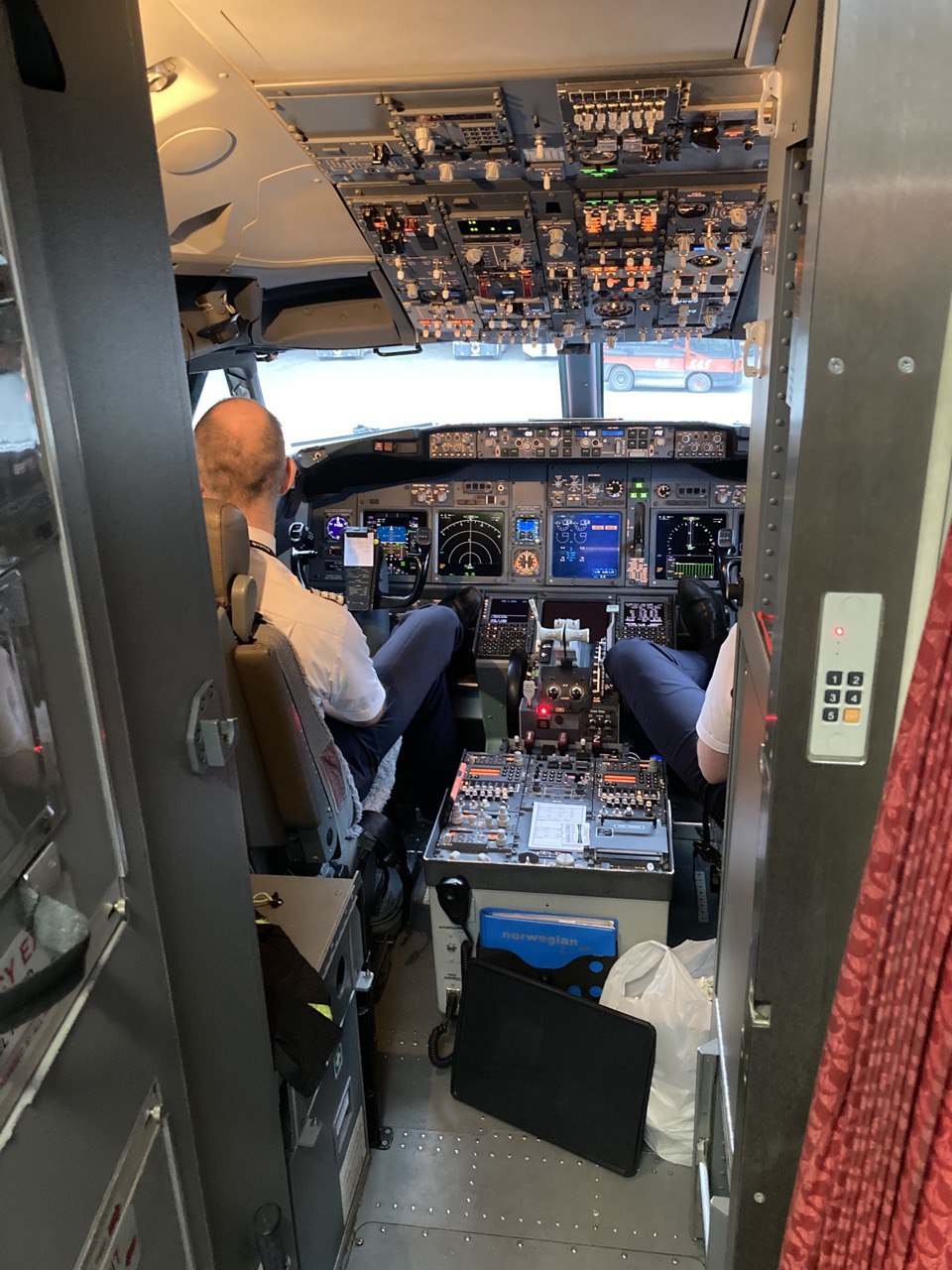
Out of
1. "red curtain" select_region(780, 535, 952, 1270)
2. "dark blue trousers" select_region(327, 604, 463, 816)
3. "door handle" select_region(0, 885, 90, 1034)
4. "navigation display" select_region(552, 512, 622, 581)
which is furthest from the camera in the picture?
"navigation display" select_region(552, 512, 622, 581)

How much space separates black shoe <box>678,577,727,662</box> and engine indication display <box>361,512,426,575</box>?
143 cm

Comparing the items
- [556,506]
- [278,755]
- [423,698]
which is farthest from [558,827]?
[556,506]

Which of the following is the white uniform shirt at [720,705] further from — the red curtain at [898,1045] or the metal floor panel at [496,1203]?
the red curtain at [898,1045]

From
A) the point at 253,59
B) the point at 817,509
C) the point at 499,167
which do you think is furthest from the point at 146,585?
the point at 499,167

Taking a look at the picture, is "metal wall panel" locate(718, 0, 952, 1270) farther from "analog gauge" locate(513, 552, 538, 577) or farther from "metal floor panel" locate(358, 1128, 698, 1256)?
"analog gauge" locate(513, 552, 538, 577)

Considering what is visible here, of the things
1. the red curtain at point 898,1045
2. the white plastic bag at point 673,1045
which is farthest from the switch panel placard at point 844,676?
the white plastic bag at point 673,1045

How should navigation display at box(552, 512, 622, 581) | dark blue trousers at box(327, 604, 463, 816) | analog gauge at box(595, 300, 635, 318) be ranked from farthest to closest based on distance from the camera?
navigation display at box(552, 512, 622, 581), dark blue trousers at box(327, 604, 463, 816), analog gauge at box(595, 300, 635, 318)

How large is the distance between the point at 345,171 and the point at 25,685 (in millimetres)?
1906

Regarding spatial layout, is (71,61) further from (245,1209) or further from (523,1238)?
(523,1238)

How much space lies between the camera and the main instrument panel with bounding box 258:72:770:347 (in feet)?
6.08

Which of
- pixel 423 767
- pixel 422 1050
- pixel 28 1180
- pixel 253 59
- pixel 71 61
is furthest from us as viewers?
pixel 423 767

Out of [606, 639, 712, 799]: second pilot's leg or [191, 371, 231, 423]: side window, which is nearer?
[606, 639, 712, 799]: second pilot's leg

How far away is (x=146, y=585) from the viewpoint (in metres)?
1.09

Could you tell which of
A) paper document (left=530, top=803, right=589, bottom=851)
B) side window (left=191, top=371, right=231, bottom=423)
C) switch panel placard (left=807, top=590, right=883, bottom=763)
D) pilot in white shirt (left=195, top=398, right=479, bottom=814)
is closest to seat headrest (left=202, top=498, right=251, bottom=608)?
pilot in white shirt (left=195, top=398, right=479, bottom=814)
